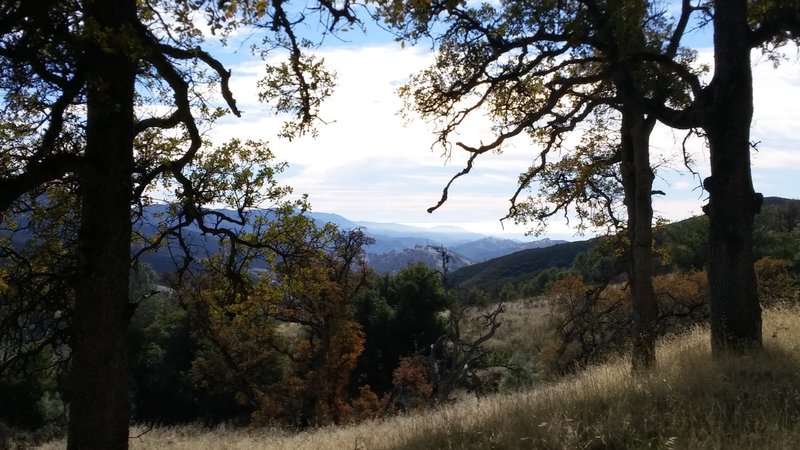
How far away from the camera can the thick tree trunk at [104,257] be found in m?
5.91

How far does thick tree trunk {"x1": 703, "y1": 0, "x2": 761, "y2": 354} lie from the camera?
737 cm

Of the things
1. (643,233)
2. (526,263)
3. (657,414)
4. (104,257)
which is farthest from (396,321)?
(526,263)

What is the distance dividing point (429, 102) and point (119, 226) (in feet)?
18.9

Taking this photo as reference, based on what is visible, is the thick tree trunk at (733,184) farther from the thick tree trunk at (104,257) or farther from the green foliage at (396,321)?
the green foliage at (396,321)

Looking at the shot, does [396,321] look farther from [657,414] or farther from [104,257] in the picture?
[657,414]

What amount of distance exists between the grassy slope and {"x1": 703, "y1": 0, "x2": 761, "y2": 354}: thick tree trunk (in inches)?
20.4

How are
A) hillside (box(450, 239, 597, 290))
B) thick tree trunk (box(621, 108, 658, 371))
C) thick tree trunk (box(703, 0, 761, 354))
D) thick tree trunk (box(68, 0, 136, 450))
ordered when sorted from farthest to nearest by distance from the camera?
hillside (box(450, 239, 597, 290)) → thick tree trunk (box(621, 108, 658, 371)) → thick tree trunk (box(703, 0, 761, 354)) → thick tree trunk (box(68, 0, 136, 450))

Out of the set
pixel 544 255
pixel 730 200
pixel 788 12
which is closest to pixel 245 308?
pixel 730 200

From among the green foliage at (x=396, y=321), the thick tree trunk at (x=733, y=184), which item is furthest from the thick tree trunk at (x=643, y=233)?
the green foliage at (x=396, y=321)

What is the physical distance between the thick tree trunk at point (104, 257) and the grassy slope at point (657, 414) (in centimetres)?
320

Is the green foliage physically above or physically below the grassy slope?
below

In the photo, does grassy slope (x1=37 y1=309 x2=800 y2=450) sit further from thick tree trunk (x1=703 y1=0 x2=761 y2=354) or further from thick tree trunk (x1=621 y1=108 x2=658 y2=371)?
thick tree trunk (x1=621 y1=108 x2=658 y2=371)

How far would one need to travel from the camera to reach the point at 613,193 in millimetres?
13336

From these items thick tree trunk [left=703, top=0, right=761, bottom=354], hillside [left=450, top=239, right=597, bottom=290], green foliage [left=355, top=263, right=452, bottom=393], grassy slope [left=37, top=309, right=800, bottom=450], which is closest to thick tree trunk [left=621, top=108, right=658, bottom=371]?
grassy slope [left=37, top=309, right=800, bottom=450]
